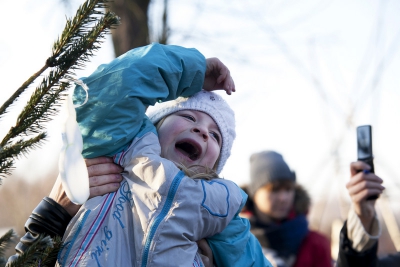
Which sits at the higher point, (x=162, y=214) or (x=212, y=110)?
(x=212, y=110)

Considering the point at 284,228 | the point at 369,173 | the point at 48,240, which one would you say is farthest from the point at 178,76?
the point at 284,228

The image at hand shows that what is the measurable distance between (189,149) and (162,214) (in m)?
0.52

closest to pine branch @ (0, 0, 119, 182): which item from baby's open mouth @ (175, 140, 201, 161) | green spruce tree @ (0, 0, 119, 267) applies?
green spruce tree @ (0, 0, 119, 267)

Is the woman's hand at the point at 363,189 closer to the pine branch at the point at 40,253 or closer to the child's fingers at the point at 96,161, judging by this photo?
the child's fingers at the point at 96,161

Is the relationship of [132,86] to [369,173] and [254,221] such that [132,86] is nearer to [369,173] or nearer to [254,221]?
[369,173]

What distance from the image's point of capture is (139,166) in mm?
1861

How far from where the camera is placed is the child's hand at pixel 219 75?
2355 millimetres

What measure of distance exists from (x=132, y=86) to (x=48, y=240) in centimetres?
68

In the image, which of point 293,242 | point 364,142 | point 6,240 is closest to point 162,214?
point 6,240

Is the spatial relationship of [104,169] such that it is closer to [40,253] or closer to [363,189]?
[40,253]

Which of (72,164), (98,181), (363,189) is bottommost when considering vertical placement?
(363,189)

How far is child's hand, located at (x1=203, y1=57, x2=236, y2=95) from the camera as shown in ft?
7.73

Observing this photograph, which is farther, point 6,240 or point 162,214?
point 162,214

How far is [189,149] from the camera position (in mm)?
2229
